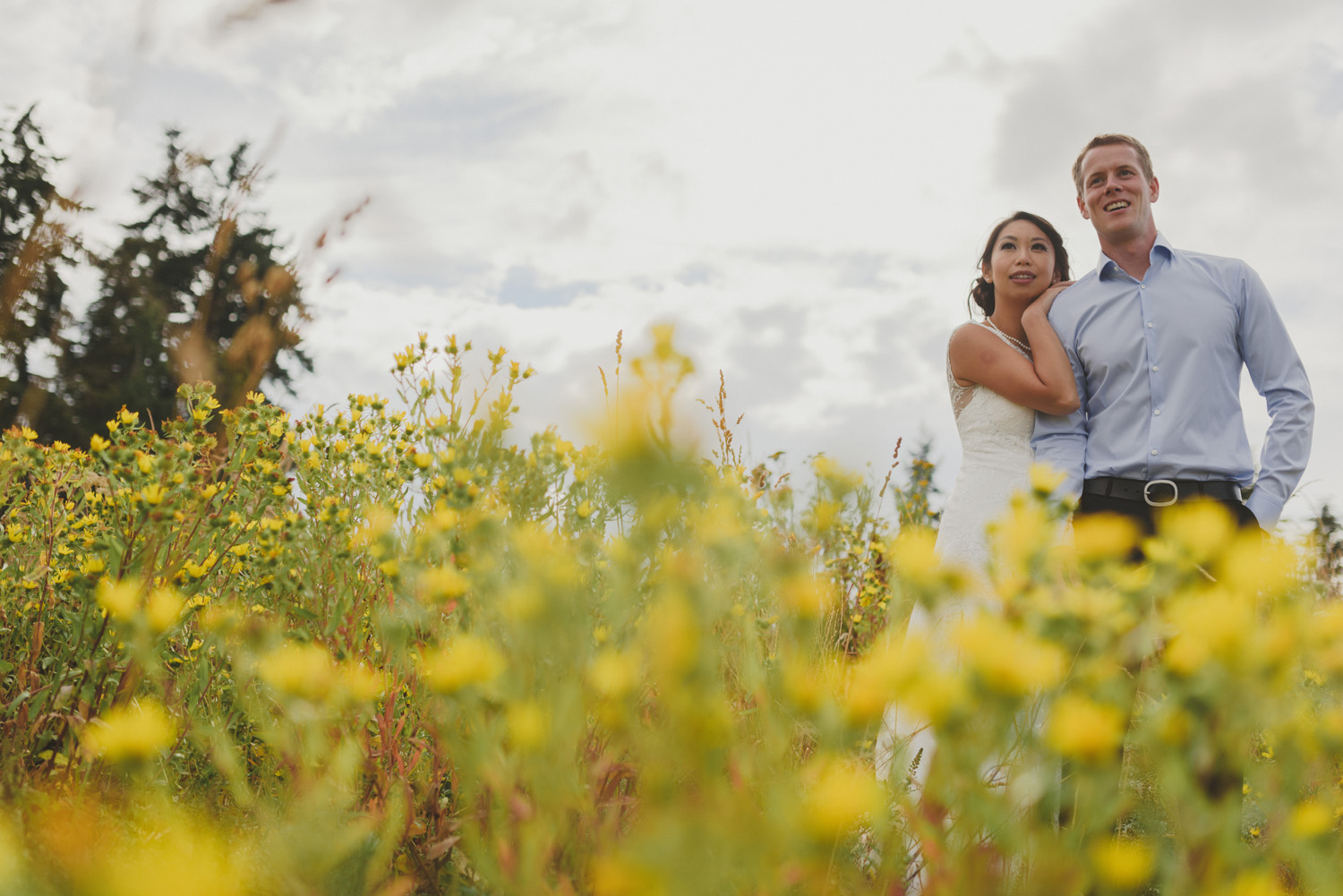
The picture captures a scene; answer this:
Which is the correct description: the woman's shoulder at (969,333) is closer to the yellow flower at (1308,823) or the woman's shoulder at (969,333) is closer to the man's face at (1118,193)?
the man's face at (1118,193)

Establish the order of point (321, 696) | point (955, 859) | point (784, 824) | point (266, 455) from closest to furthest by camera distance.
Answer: point (784, 824) → point (955, 859) → point (321, 696) → point (266, 455)

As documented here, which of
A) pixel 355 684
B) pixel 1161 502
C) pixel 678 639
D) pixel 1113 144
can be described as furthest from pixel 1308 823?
pixel 1113 144

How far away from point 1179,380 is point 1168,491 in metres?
0.38

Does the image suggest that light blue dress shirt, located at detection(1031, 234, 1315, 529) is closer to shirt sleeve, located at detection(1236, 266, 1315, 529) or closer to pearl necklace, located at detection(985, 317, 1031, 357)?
shirt sleeve, located at detection(1236, 266, 1315, 529)

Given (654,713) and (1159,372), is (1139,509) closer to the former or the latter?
(1159,372)

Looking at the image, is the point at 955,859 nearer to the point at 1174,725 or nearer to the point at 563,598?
the point at 1174,725

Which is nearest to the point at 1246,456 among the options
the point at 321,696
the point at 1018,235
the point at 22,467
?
the point at 1018,235

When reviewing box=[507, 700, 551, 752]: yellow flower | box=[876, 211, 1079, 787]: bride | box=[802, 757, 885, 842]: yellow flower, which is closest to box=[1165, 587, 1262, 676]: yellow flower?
box=[802, 757, 885, 842]: yellow flower

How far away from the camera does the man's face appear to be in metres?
2.76

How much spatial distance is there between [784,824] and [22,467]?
2774 millimetres

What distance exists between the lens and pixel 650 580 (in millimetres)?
1250

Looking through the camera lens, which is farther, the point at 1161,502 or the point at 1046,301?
the point at 1046,301

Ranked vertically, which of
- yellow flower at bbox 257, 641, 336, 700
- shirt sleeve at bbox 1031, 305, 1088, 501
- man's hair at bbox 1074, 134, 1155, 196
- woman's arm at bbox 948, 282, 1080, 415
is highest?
man's hair at bbox 1074, 134, 1155, 196

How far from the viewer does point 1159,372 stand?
2568 millimetres
